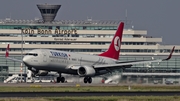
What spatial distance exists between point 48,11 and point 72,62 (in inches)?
3889

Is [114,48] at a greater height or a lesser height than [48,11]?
lesser

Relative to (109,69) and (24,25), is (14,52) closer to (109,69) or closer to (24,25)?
(24,25)

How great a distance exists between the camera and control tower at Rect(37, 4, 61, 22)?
198125 millimetres

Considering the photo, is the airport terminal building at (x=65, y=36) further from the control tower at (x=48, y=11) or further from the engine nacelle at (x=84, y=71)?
the engine nacelle at (x=84, y=71)

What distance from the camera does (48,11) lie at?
199 meters

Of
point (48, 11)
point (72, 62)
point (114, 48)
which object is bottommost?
point (72, 62)

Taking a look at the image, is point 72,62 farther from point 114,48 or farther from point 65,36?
point 65,36

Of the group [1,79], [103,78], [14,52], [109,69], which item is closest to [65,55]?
[109,69]

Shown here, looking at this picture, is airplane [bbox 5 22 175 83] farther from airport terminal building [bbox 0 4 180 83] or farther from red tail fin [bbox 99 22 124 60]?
airport terminal building [bbox 0 4 180 83]

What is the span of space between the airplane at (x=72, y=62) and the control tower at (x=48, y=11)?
86856mm

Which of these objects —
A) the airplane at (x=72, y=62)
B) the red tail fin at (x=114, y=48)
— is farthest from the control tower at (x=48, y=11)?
the airplane at (x=72, y=62)

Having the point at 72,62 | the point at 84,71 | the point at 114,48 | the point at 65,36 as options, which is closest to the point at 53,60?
the point at 72,62

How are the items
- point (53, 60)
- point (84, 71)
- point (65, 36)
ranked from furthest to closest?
point (65, 36)
point (84, 71)
point (53, 60)

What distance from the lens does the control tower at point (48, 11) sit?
198125 millimetres
